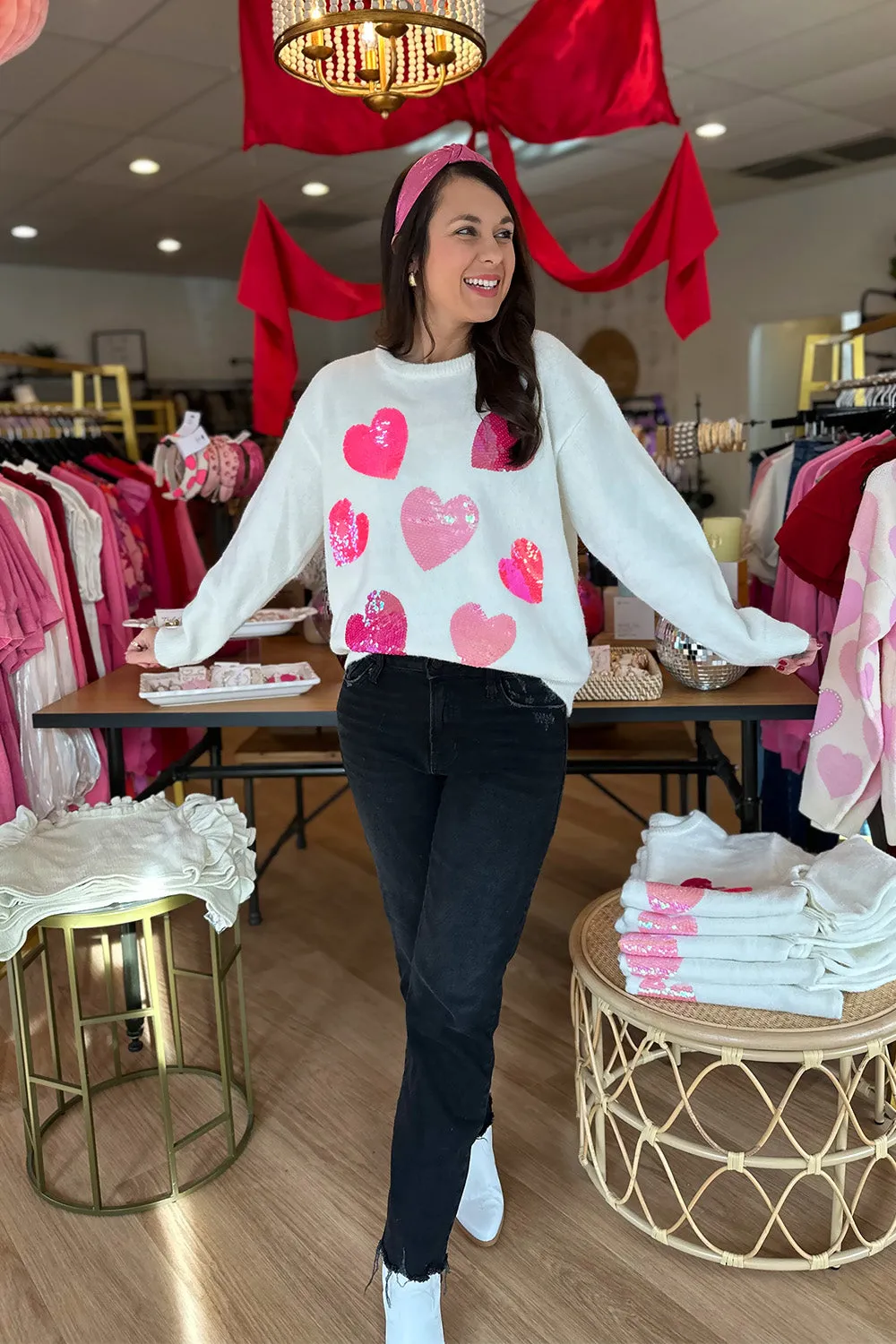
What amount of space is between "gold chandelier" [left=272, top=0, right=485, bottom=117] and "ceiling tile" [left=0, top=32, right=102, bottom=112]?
234cm

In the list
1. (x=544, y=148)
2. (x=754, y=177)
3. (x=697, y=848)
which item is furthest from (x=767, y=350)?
(x=697, y=848)

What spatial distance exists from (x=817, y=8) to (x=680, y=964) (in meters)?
4.01

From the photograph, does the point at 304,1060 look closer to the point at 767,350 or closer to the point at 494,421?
the point at 494,421

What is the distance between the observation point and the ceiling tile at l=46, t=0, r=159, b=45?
377cm

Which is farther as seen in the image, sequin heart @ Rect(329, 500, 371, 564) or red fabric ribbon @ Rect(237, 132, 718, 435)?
red fabric ribbon @ Rect(237, 132, 718, 435)

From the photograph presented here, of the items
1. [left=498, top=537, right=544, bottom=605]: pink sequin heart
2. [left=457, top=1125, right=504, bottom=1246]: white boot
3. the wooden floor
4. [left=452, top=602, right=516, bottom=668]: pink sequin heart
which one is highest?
[left=498, top=537, right=544, bottom=605]: pink sequin heart

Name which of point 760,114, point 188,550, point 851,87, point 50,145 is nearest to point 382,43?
point 188,550

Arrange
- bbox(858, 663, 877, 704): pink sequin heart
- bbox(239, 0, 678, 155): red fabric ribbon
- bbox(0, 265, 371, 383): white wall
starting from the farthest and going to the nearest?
1. bbox(0, 265, 371, 383): white wall
2. bbox(239, 0, 678, 155): red fabric ribbon
3. bbox(858, 663, 877, 704): pink sequin heart

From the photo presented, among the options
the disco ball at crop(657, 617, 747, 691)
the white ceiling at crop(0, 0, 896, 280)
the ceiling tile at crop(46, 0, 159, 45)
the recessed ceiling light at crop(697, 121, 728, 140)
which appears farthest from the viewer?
the recessed ceiling light at crop(697, 121, 728, 140)

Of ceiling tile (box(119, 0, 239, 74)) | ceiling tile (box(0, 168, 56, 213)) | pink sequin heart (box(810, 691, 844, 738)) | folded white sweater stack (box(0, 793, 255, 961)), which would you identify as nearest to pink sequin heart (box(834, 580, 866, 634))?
pink sequin heart (box(810, 691, 844, 738))

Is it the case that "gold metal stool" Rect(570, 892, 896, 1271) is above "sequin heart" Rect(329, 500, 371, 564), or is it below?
below

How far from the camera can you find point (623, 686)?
6.47 ft

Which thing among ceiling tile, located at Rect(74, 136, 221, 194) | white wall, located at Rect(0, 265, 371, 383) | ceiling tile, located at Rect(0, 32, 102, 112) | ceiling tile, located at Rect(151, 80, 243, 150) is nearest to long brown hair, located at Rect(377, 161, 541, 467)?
ceiling tile, located at Rect(0, 32, 102, 112)

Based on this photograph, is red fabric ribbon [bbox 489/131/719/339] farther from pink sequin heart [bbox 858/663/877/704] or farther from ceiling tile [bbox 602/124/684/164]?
ceiling tile [bbox 602/124/684/164]
